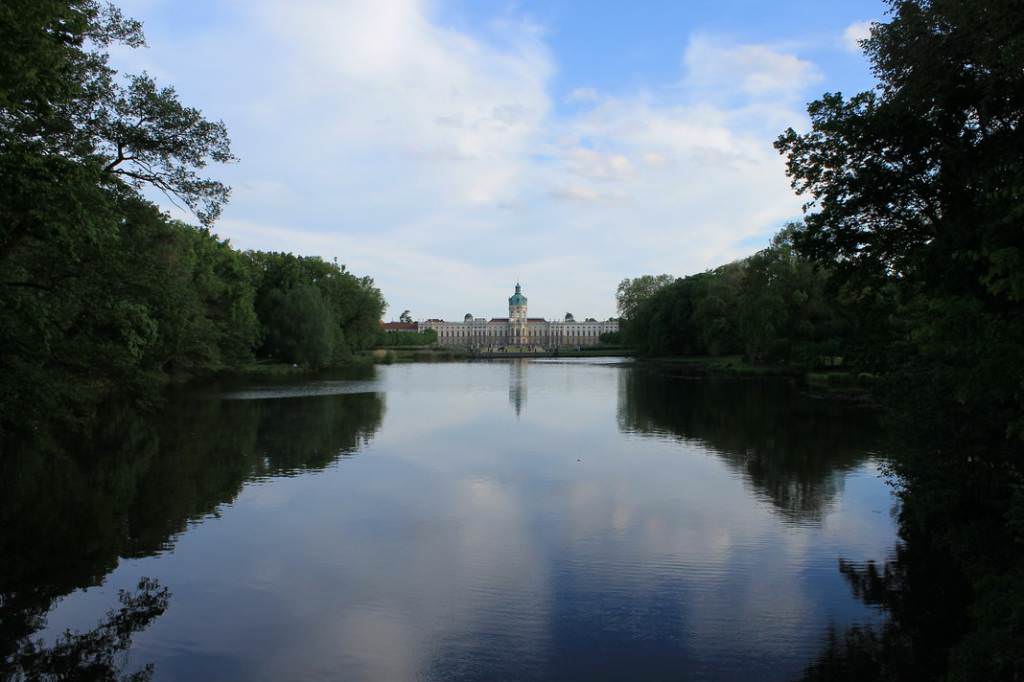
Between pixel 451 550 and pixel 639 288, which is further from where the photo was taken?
pixel 639 288

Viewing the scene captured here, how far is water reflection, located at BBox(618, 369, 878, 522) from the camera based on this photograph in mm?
14970

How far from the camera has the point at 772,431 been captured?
883 inches

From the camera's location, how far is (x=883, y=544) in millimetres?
11141

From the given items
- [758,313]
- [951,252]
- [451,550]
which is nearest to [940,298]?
[951,252]

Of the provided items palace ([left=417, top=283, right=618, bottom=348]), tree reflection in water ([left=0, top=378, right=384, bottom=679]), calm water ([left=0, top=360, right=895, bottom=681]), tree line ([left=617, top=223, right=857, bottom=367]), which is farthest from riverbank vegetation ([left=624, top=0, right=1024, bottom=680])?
palace ([left=417, top=283, right=618, bottom=348])

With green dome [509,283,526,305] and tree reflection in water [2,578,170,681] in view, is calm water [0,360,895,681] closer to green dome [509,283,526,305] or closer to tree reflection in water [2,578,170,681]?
tree reflection in water [2,578,170,681]

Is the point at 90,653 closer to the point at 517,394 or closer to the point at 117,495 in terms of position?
the point at 117,495

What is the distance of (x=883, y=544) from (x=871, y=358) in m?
2.92

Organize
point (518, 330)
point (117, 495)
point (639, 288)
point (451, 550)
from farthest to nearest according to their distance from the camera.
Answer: point (518, 330) < point (639, 288) < point (117, 495) < point (451, 550)

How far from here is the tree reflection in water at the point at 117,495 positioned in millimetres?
7984

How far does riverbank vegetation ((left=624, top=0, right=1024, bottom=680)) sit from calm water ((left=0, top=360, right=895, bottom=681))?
→ 91cm

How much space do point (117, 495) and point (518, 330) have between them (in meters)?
150

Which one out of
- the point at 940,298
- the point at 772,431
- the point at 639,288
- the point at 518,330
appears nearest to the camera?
the point at 940,298

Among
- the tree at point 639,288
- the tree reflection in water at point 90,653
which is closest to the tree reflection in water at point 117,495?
→ the tree reflection in water at point 90,653
